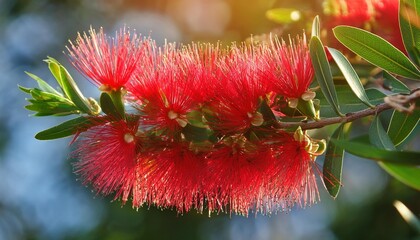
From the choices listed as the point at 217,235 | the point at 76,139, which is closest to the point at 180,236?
the point at 217,235

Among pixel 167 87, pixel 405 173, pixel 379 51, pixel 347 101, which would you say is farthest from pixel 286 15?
pixel 405 173

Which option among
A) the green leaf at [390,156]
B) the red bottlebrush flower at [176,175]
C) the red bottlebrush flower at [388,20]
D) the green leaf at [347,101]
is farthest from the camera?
the red bottlebrush flower at [388,20]

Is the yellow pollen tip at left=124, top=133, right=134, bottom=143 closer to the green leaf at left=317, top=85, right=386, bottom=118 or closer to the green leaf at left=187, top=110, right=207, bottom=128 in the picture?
the green leaf at left=187, top=110, right=207, bottom=128

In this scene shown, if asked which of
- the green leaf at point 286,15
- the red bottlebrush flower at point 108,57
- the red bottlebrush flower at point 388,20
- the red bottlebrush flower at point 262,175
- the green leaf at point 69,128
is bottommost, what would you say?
the red bottlebrush flower at point 262,175

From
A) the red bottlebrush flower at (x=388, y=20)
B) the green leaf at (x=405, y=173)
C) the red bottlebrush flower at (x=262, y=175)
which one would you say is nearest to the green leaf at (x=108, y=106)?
the red bottlebrush flower at (x=262, y=175)

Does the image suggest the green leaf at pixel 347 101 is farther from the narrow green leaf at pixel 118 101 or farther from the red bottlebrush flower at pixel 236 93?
the narrow green leaf at pixel 118 101

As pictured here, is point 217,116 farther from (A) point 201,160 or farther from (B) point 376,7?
(B) point 376,7

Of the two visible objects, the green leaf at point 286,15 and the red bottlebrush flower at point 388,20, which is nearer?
the red bottlebrush flower at point 388,20

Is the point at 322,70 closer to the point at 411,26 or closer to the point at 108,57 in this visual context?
the point at 411,26
